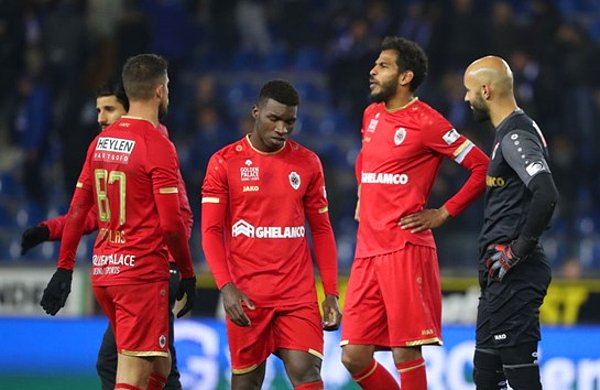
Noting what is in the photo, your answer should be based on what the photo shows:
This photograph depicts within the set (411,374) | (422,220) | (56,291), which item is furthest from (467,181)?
(56,291)

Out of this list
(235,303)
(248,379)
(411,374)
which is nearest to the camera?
(235,303)

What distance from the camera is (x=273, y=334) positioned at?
715 centimetres

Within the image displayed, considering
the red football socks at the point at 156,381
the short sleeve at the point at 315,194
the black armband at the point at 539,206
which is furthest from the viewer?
the red football socks at the point at 156,381

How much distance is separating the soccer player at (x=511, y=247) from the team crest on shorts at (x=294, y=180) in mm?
997

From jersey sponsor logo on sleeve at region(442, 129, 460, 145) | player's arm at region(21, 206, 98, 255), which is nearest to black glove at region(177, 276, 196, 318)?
player's arm at region(21, 206, 98, 255)

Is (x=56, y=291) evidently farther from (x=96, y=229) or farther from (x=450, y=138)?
(x=450, y=138)

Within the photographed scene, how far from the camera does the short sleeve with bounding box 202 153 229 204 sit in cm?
714

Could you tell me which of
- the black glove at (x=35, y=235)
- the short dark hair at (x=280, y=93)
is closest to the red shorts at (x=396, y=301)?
the short dark hair at (x=280, y=93)

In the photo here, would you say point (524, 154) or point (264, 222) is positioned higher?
point (524, 154)

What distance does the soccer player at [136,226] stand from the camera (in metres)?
6.92

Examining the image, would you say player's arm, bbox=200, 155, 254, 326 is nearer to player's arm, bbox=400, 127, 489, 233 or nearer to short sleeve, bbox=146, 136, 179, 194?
short sleeve, bbox=146, 136, 179, 194

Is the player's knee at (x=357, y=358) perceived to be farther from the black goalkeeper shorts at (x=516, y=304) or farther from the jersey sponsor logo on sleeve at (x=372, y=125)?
the jersey sponsor logo on sleeve at (x=372, y=125)

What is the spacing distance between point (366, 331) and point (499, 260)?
1.07 metres

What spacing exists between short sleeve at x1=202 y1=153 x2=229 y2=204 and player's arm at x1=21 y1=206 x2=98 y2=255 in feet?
2.91
